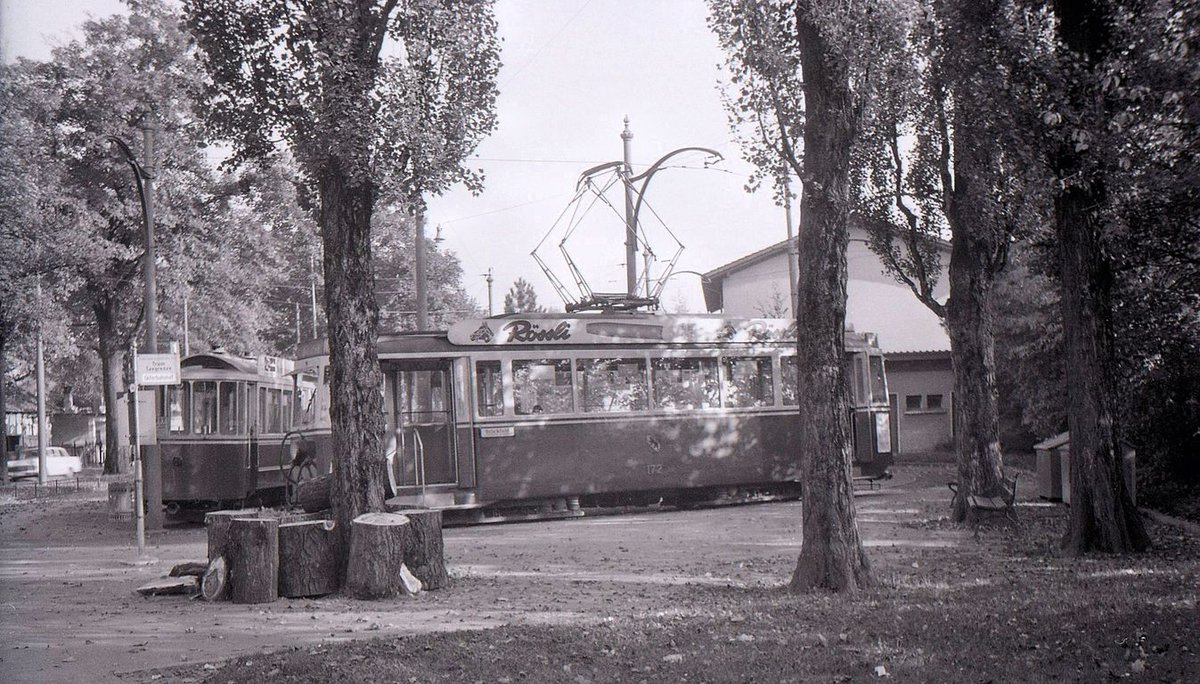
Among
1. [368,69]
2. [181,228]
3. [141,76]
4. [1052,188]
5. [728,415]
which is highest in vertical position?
[141,76]

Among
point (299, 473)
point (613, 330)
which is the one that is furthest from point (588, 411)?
point (299, 473)

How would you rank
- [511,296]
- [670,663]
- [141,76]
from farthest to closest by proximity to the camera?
[511,296], [141,76], [670,663]

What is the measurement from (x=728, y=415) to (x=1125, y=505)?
908cm

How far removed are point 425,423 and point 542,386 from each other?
2136 millimetres

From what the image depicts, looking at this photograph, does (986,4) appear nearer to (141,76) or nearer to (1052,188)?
(1052,188)

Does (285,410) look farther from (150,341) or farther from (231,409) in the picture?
(150,341)

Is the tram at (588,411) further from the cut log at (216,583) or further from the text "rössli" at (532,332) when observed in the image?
the cut log at (216,583)

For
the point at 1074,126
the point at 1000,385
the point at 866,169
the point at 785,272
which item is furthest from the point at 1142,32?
the point at 785,272

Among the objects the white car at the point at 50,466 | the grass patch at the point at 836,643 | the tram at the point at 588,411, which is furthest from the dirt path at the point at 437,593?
the white car at the point at 50,466

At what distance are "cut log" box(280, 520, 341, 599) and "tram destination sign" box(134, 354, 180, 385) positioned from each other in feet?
19.3

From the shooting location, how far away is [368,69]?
12844 millimetres

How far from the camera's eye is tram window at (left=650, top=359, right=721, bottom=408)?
20.6 m

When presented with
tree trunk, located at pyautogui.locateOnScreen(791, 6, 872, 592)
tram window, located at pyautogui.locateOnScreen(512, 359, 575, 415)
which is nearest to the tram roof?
tram window, located at pyautogui.locateOnScreen(512, 359, 575, 415)

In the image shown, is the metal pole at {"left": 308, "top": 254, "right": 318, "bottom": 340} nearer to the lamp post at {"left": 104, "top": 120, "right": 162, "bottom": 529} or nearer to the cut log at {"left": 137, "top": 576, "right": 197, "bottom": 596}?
the lamp post at {"left": 104, "top": 120, "right": 162, "bottom": 529}
